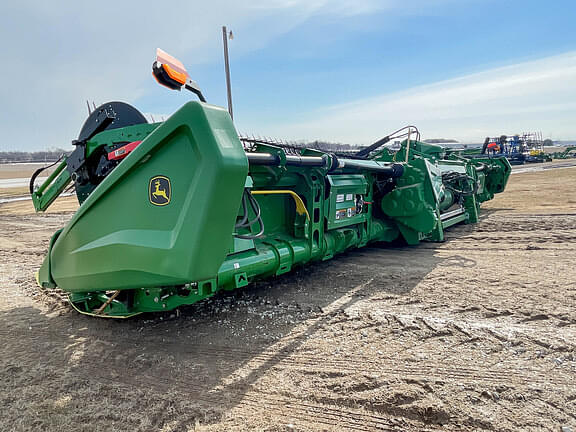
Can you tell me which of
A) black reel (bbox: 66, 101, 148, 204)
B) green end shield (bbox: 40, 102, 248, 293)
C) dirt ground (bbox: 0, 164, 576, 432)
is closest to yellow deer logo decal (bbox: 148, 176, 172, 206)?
green end shield (bbox: 40, 102, 248, 293)

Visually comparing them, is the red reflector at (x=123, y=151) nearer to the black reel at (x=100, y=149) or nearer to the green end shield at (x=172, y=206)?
the black reel at (x=100, y=149)

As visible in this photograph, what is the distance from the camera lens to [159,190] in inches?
92.4

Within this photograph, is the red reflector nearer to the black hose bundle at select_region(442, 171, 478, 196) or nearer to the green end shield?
the green end shield

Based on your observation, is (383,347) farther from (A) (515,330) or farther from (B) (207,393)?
(B) (207,393)

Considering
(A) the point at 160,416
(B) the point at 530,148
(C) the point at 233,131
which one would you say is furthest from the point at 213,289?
(B) the point at 530,148

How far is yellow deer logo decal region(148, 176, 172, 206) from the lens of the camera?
2316 mm

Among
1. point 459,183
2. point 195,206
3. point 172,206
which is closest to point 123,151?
point 172,206

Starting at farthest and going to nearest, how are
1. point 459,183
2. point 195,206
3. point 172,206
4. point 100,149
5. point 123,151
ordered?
point 459,183
point 100,149
point 123,151
point 172,206
point 195,206

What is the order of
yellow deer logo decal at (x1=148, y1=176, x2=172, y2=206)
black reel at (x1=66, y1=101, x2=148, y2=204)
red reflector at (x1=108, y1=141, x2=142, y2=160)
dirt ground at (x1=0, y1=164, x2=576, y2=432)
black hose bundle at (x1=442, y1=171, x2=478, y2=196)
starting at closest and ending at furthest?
dirt ground at (x1=0, y1=164, x2=576, y2=432)
yellow deer logo decal at (x1=148, y1=176, x2=172, y2=206)
red reflector at (x1=108, y1=141, x2=142, y2=160)
black reel at (x1=66, y1=101, x2=148, y2=204)
black hose bundle at (x1=442, y1=171, x2=478, y2=196)

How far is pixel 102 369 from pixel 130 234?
0.95m

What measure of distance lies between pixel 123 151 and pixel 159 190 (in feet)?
3.46

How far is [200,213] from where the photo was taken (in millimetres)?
2166

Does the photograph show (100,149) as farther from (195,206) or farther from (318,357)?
(318,357)

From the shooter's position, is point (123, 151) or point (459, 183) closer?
point (123, 151)
